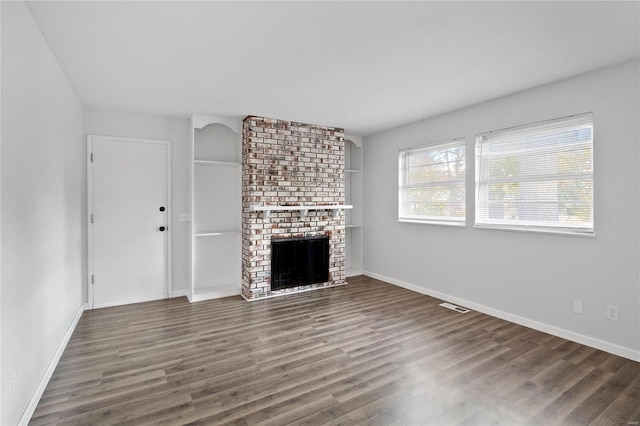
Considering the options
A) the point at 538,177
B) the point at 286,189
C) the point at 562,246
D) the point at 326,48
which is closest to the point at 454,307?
the point at 562,246

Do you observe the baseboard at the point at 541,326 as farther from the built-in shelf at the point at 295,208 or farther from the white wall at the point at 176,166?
the white wall at the point at 176,166

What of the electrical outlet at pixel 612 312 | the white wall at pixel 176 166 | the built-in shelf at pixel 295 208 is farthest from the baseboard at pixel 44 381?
the electrical outlet at pixel 612 312

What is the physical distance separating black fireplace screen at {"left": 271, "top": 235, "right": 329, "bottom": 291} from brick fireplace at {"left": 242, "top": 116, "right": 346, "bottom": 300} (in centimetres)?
7

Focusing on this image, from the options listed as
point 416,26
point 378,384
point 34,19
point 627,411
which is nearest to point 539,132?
point 416,26

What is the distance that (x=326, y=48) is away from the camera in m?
2.50

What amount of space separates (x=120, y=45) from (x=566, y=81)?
4.00 meters

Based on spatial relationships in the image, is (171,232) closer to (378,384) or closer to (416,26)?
(378,384)

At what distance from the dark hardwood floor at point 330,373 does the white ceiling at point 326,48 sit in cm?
254

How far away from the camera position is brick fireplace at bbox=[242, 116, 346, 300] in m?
4.43

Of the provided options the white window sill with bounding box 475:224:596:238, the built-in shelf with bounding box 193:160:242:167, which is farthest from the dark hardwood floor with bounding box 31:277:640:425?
the built-in shelf with bounding box 193:160:242:167

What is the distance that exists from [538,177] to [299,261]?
3176mm

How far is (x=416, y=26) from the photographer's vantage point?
7.23 feet

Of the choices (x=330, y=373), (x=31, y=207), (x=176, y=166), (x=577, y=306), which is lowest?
(x=330, y=373)

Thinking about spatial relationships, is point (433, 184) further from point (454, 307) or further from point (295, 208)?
point (295, 208)
